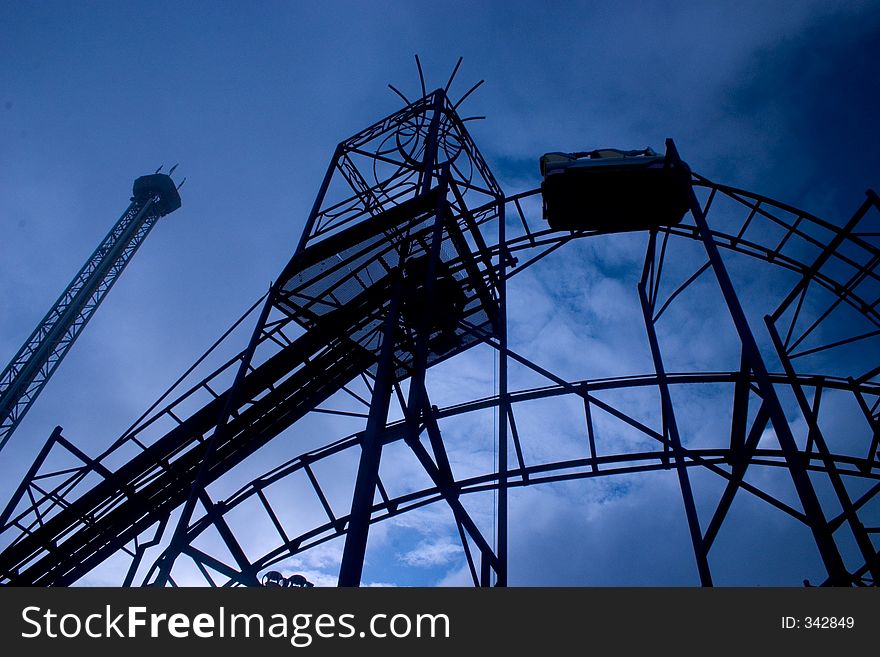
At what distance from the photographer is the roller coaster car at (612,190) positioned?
8.68 metres

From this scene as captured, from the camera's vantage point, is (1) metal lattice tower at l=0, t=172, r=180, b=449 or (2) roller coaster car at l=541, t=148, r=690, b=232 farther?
(1) metal lattice tower at l=0, t=172, r=180, b=449

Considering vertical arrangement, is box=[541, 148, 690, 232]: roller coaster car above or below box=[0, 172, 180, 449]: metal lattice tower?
below

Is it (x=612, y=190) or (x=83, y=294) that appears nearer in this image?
(x=612, y=190)

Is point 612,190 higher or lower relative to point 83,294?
lower

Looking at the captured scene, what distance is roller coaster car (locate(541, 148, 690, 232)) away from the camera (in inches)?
342

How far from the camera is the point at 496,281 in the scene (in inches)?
412

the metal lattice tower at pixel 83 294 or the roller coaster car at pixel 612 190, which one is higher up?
the metal lattice tower at pixel 83 294

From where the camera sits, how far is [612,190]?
29.6 ft

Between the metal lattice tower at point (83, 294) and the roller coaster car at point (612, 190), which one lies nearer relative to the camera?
the roller coaster car at point (612, 190)
